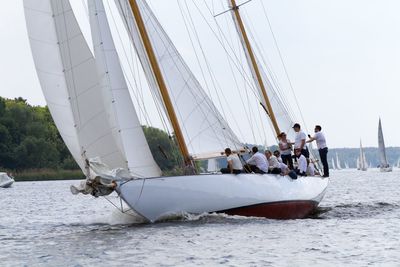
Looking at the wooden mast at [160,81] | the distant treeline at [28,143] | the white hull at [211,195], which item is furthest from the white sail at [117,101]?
the distant treeline at [28,143]

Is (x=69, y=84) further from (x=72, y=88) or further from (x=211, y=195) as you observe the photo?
(x=211, y=195)

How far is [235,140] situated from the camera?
1059 inches

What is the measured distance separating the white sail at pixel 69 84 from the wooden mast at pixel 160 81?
2260mm

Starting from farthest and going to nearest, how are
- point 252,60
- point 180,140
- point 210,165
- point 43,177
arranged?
1. point 43,177
2. point 210,165
3. point 252,60
4. point 180,140

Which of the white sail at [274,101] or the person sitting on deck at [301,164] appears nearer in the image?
the person sitting on deck at [301,164]

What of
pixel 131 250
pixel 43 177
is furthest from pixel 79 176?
pixel 131 250

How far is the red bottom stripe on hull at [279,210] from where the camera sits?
82.3 ft

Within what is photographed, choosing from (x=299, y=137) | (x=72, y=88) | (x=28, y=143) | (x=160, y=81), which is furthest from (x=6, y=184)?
(x=72, y=88)

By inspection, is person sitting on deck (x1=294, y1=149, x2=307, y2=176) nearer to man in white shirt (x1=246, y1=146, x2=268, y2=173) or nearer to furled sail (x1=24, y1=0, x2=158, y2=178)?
man in white shirt (x1=246, y1=146, x2=268, y2=173)

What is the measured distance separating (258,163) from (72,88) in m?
6.51

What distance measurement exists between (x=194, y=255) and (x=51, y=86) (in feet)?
22.4

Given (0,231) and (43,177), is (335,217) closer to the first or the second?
(0,231)

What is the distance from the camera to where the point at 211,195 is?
2377 centimetres

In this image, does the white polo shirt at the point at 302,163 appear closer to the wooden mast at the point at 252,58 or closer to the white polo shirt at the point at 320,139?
the white polo shirt at the point at 320,139
